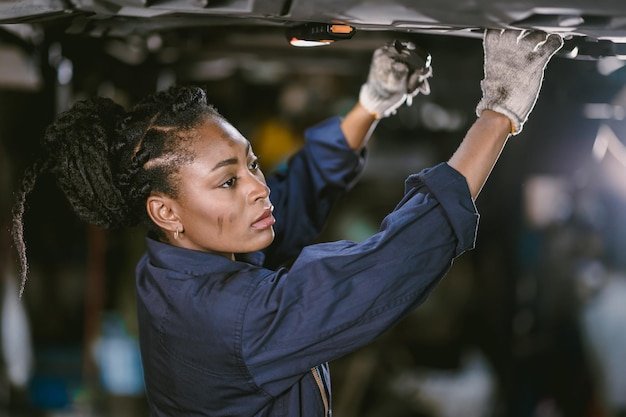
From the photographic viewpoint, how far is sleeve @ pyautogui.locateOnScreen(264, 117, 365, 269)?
1888 millimetres

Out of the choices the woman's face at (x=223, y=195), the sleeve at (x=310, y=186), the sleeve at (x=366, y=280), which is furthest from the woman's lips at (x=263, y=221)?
the sleeve at (x=310, y=186)

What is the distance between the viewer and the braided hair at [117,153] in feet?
4.74

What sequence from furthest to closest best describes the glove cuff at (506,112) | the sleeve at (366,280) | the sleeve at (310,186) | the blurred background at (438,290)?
the blurred background at (438,290), the sleeve at (310,186), the glove cuff at (506,112), the sleeve at (366,280)

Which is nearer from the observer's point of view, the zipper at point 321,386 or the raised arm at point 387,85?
the zipper at point 321,386

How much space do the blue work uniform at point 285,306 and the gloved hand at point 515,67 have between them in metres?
0.20

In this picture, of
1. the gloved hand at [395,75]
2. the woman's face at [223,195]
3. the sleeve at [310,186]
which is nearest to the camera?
the woman's face at [223,195]

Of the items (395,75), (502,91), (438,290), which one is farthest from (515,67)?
(438,290)

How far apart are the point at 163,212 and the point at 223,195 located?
0.56 ft

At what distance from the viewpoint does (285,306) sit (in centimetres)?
126

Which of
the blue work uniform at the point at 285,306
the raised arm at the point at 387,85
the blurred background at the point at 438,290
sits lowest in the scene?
the blurred background at the point at 438,290

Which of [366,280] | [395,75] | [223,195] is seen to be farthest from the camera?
[395,75]

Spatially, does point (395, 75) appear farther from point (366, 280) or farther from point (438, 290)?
point (438, 290)

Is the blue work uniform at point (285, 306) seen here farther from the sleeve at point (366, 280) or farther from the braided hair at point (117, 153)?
the braided hair at point (117, 153)

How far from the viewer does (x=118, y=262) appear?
4.15 meters
